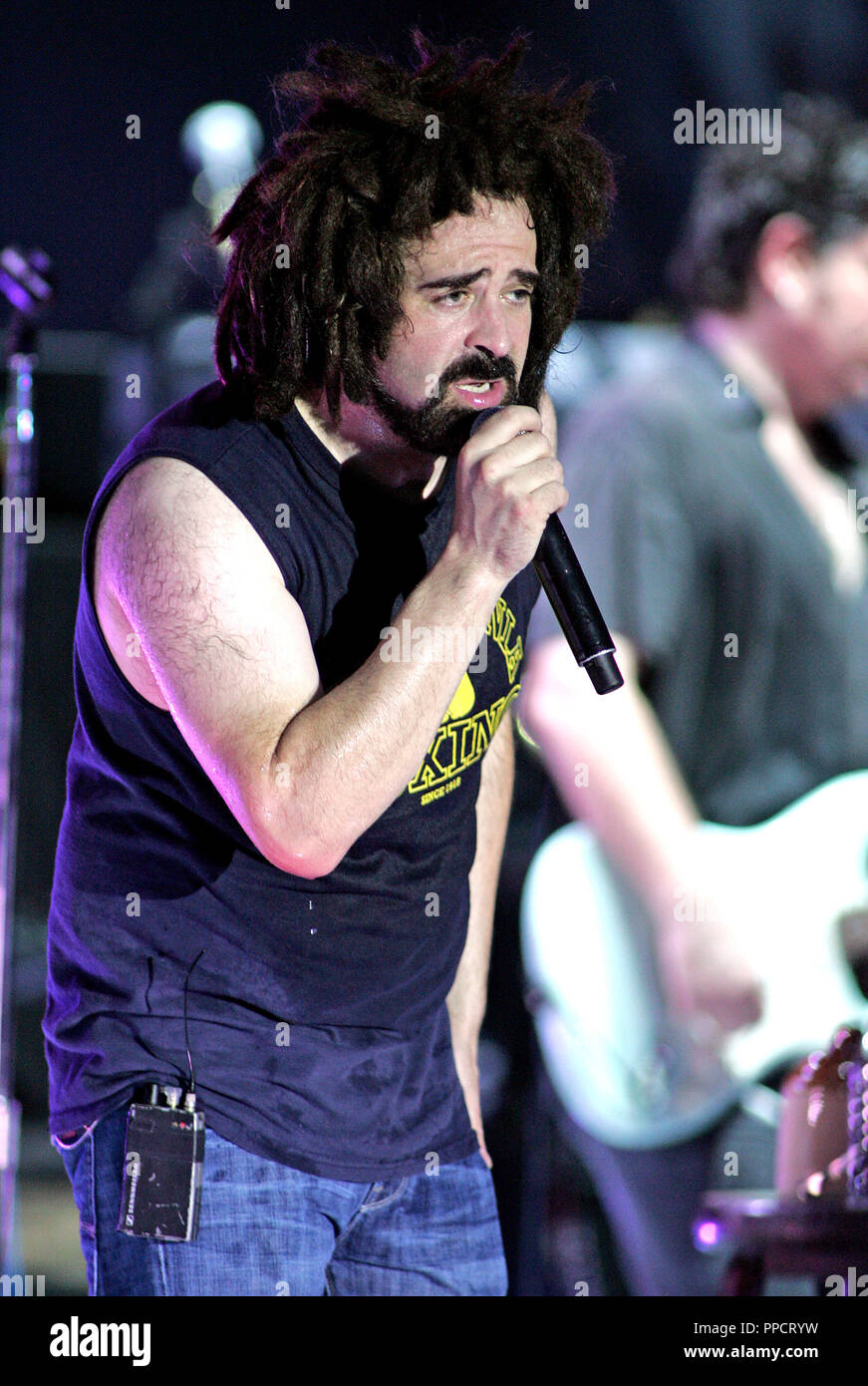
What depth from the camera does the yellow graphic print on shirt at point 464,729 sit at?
1668mm

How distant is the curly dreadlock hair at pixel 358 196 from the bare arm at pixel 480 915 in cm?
48

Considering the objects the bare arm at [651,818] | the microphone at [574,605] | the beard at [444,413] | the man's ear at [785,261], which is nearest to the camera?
the microphone at [574,605]

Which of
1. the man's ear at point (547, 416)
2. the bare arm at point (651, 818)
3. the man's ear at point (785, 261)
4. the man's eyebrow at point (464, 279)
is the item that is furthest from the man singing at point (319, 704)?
the man's ear at point (785, 261)

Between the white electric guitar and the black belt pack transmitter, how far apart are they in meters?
1.69

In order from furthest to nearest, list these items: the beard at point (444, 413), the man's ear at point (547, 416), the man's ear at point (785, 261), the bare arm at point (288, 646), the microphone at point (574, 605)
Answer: the man's ear at point (785, 261) < the man's ear at point (547, 416) < the beard at point (444, 413) < the microphone at point (574, 605) < the bare arm at point (288, 646)

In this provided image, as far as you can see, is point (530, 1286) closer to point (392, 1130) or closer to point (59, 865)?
point (392, 1130)

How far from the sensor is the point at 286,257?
1.75 meters

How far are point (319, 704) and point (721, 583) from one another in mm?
1854

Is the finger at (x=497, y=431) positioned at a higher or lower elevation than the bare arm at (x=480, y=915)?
higher

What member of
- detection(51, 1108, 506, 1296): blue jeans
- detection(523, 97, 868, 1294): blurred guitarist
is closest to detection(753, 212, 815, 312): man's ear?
detection(523, 97, 868, 1294): blurred guitarist

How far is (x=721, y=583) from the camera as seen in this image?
10.3ft

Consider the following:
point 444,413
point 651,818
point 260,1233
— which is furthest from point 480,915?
point 651,818

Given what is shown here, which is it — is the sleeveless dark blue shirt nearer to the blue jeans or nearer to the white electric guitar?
the blue jeans

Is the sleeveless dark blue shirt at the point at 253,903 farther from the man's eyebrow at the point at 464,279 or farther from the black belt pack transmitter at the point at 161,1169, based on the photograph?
the man's eyebrow at the point at 464,279
